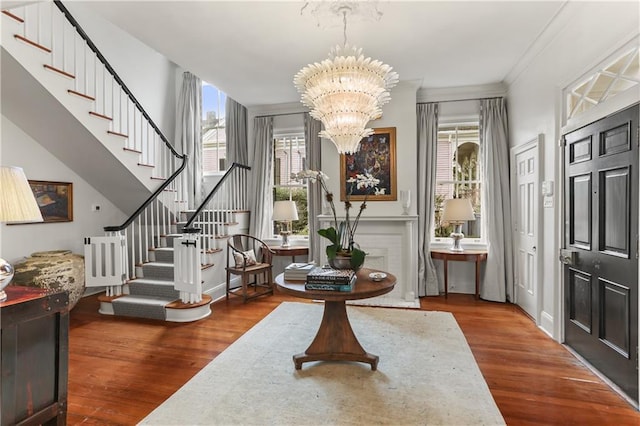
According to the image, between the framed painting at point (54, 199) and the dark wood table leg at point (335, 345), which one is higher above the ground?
the framed painting at point (54, 199)

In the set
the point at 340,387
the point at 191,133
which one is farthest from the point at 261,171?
the point at 340,387

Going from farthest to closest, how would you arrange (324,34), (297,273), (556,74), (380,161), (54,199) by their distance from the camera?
(380,161)
(54,199)
(324,34)
(556,74)
(297,273)

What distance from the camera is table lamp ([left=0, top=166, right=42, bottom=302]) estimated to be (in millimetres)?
1641

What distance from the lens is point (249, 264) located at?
4934 mm

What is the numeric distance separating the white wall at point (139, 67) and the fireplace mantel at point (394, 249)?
390 centimetres

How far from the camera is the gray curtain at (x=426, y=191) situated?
193 inches

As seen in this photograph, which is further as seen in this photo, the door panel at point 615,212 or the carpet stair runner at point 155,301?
the carpet stair runner at point 155,301

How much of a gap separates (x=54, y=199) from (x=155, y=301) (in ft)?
7.04

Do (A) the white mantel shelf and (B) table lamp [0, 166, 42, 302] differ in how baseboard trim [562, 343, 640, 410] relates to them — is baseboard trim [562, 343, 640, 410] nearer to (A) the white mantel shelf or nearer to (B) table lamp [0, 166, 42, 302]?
(A) the white mantel shelf

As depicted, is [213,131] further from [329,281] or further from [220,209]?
[329,281]

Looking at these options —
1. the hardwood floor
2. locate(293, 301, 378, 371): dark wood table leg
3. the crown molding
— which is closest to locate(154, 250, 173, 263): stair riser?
the hardwood floor

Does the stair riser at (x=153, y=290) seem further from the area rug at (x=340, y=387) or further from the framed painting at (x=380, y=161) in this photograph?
the framed painting at (x=380, y=161)

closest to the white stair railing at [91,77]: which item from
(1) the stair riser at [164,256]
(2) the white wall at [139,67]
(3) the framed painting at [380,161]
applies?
(2) the white wall at [139,67]

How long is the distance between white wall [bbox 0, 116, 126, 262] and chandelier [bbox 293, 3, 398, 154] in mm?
3768
